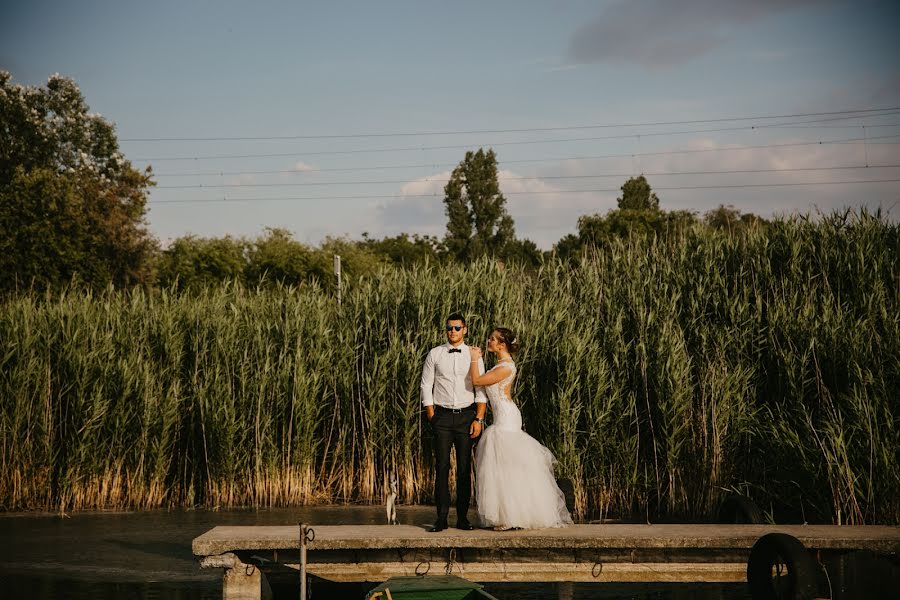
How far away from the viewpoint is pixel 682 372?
10.4m

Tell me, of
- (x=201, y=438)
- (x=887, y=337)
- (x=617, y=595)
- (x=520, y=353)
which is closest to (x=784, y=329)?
(x=887, y=337)

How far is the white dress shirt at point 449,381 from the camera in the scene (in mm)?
7590

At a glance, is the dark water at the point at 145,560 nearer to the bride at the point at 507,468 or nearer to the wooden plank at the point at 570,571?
the wooden plank at the point at 570,571

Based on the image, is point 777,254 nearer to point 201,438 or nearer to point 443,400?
point 443,400

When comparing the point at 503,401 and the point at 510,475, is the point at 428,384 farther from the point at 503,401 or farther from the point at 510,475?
the point at 510,475

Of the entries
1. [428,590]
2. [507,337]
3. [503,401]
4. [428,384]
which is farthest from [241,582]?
[507,337]

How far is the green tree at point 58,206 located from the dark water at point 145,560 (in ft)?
55.1

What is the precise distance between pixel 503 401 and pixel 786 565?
2.50 metres

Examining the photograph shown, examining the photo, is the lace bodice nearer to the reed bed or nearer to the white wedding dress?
the white wedding dress

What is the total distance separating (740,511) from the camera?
28.6ft

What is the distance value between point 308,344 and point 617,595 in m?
5.63

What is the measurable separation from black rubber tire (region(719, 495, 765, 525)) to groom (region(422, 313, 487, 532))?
110 inches

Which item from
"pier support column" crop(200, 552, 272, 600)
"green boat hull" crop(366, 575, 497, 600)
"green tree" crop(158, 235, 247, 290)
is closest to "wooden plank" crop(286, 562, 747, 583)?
"pier support column" crop(200, 552, 272, 600)

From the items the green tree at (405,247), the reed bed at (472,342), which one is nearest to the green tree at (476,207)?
the green tree at (405,247)
